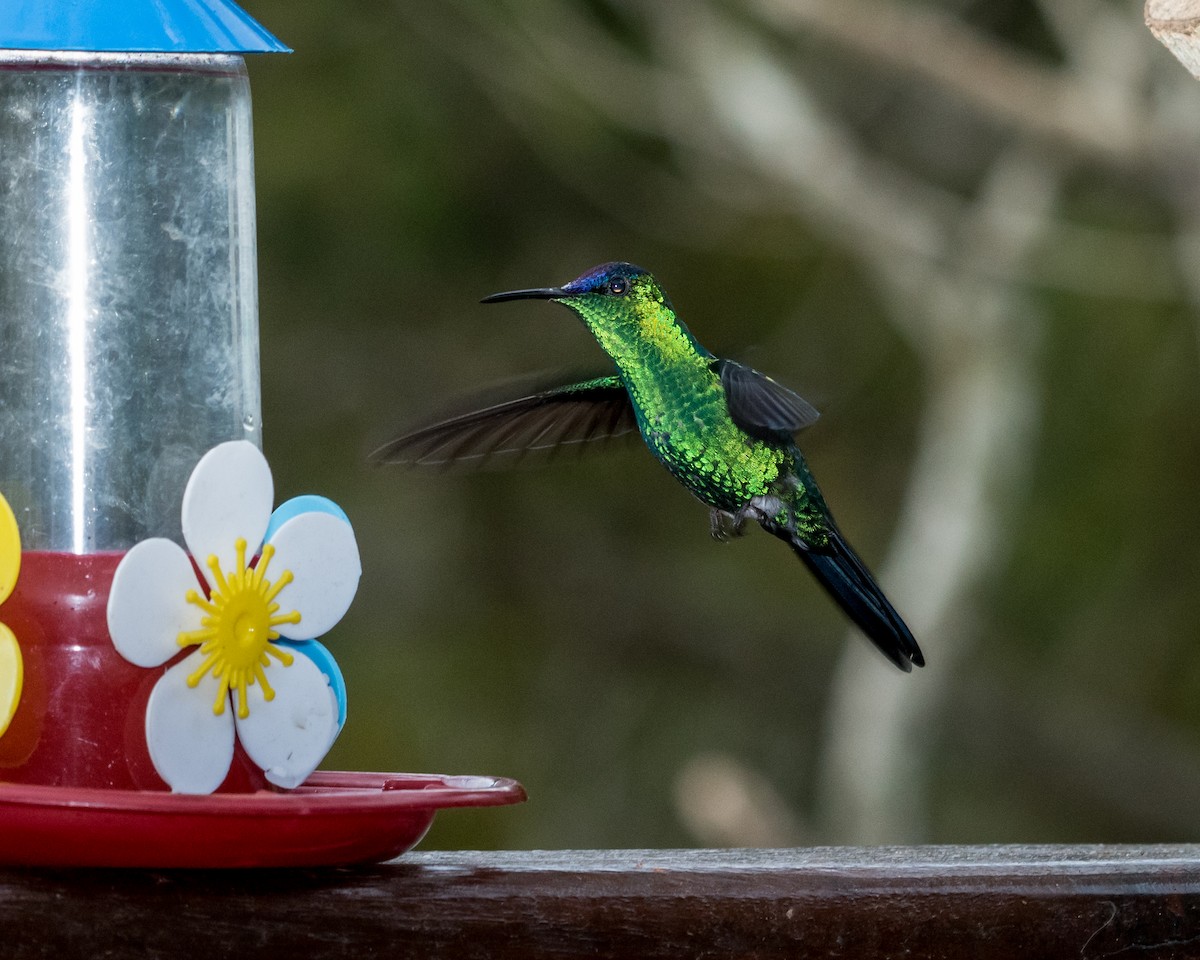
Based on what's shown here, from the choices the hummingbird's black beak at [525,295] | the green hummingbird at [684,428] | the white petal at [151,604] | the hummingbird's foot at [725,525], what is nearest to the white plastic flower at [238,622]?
the white petal at [151,604]

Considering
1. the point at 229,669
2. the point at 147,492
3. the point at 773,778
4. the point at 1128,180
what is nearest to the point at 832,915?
the point at 229,669

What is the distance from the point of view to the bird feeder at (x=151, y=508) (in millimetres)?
2014

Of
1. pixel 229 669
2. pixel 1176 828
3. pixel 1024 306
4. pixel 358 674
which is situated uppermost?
pixel 1024 306

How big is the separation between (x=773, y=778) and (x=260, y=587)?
9.31 meters

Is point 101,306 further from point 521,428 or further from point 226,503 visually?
point 521,428

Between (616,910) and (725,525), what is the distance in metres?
1.37

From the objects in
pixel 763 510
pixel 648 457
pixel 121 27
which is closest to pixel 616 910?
pixel 121 27

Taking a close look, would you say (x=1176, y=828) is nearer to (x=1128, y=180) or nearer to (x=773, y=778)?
(x=773, y=778)

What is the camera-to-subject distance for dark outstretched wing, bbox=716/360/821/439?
2.77 meters

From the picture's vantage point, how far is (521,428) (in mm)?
3244

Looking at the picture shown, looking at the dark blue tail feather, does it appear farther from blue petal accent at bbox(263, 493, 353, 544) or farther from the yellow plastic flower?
the yellow plastic flower

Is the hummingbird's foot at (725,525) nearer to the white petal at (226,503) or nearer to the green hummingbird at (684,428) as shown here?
the green hummingbird at (684,428)

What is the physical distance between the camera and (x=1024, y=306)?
33.0ft

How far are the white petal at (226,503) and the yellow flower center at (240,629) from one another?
0.02 metres
